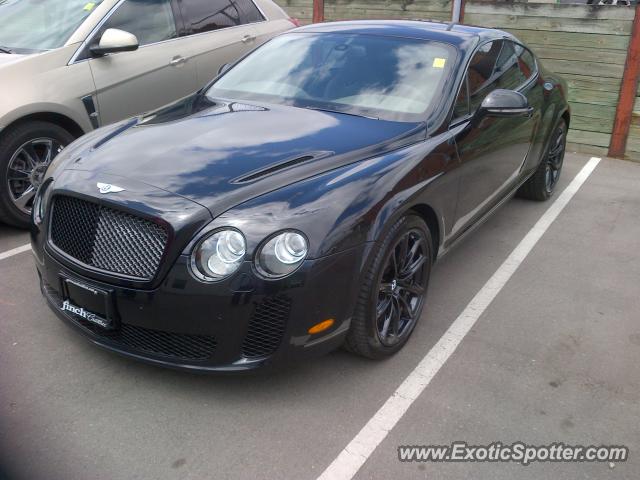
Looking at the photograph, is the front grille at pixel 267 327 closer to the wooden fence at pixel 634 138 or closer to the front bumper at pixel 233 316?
the front bumper at pixel 233 316

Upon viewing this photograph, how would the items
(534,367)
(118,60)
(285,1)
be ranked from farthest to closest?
1. (285,1)
2. (118,60)
3. (534,367)

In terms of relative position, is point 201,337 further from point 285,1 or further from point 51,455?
point 285,1

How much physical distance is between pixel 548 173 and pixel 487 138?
6.79 feet

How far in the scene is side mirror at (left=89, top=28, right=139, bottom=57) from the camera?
15.5 feet

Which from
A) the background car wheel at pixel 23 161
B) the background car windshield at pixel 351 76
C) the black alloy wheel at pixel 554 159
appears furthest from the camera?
the black alloy wheel at pixel 554 159

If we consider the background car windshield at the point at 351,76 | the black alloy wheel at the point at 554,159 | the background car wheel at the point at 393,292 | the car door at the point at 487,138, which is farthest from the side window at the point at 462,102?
the black alloy wheel at the point at 554,159

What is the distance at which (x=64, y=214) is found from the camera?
2818 mm

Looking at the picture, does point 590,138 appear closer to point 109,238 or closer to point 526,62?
point 526,62

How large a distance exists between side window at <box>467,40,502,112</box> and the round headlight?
2.01m

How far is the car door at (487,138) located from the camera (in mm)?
3693

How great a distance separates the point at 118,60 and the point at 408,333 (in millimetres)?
3354

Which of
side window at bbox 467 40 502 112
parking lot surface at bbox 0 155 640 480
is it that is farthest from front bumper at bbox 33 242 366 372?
side window at bbox 467 40 502 112

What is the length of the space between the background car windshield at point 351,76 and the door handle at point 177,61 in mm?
1499

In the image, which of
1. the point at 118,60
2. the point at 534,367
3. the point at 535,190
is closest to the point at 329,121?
the point at 534,367
